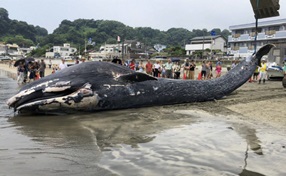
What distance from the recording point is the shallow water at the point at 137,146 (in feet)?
12.1

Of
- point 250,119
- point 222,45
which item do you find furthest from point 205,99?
point 222,45

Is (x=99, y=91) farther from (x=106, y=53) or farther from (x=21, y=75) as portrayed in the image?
(x=106, y=53)

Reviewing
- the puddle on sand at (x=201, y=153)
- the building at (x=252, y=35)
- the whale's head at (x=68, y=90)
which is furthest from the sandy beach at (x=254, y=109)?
the building at (x=252, y=35)

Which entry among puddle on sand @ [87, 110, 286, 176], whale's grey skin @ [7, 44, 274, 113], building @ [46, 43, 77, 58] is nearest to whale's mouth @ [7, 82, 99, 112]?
whale's grey skin @ [7, 44, 274, 113]

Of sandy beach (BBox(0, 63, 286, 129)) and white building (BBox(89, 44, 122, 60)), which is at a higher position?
white building (BBox(89, 44, 122, 60))

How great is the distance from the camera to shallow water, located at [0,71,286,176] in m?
3.67

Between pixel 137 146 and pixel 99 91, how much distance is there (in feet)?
10.9

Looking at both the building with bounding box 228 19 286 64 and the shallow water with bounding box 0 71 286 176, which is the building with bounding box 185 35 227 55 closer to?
the building with bounding box 228 19 286 64

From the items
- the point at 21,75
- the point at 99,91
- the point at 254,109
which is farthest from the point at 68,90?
the point at 21,75

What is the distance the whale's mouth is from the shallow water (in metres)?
0.26

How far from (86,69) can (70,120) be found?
163cm

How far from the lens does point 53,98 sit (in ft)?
23.8

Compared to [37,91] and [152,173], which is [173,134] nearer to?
[152,173]

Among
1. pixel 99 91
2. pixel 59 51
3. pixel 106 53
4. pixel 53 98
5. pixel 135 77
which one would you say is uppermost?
pixel 59 51
